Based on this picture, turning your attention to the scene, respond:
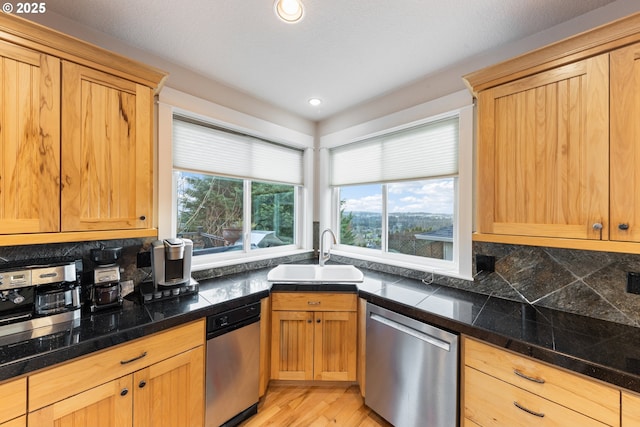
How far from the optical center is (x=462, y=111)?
72.4 inches

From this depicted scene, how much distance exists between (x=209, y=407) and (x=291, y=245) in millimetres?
1678

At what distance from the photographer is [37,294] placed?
1169 mm

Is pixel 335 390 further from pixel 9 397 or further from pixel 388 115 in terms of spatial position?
pixel 388 115

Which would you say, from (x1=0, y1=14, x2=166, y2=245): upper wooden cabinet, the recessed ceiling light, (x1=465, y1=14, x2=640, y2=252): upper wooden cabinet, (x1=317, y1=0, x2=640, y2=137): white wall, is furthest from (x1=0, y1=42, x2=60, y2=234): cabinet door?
(x1=465, y1=14, x2=640, y2=252): upper wooden cabinet

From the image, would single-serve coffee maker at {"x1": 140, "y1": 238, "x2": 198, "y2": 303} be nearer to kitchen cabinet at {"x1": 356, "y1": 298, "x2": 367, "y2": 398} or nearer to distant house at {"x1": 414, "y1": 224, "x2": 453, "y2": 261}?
kitchen cabinet at {"x1": 356, "y1": 298, "x2": 367, "y2": 398}

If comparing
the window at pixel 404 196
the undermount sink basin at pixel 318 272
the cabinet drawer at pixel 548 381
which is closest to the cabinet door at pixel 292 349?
the undermount sink basin at pixel 318 272

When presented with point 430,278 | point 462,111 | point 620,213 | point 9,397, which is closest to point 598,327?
point 620,213

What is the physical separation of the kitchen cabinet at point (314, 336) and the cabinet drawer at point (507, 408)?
82 cm

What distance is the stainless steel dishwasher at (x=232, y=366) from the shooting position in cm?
152

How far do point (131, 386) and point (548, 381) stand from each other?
1.94 meters

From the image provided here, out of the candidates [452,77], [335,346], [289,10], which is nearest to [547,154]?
[452,77]

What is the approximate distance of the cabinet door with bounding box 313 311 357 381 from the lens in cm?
192

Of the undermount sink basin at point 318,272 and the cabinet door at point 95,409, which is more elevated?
the undermount sink basin at point 318,272

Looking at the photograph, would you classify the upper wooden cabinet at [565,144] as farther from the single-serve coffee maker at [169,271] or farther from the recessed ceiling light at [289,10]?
the single-serve coffee maker at [169,271]
